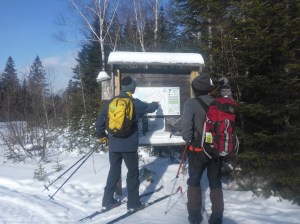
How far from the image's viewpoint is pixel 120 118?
4.86 meters

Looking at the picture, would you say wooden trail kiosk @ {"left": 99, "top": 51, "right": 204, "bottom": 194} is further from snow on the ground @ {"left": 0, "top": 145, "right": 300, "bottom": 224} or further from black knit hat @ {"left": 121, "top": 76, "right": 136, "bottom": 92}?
snow on the ground @ {"left": 0, "top": 145, "right": 300, "bottom": 224}

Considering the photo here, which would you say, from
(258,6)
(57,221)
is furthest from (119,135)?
(258,6)

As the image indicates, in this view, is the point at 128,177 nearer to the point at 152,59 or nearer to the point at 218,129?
the point at 218,129

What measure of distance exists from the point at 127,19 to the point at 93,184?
17.5 meters

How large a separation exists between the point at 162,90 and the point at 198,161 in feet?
7.74

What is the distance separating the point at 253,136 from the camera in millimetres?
5699

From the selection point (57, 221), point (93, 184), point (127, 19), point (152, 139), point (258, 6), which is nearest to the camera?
point (57, 221)

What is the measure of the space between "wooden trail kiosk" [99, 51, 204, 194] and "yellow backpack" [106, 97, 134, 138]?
97 cm

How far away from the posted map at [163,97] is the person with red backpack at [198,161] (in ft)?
6.47

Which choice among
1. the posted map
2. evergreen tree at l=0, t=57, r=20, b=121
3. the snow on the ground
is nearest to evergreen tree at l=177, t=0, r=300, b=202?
the snow on the ground

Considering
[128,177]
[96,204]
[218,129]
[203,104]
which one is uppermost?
[203,104]

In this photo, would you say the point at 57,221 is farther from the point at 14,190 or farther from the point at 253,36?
the point at 253,36

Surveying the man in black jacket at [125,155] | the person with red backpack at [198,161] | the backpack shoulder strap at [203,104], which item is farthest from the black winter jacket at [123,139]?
the backpack shoulder strap at [203,104]

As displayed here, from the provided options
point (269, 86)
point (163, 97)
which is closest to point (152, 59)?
point (163, 97)
